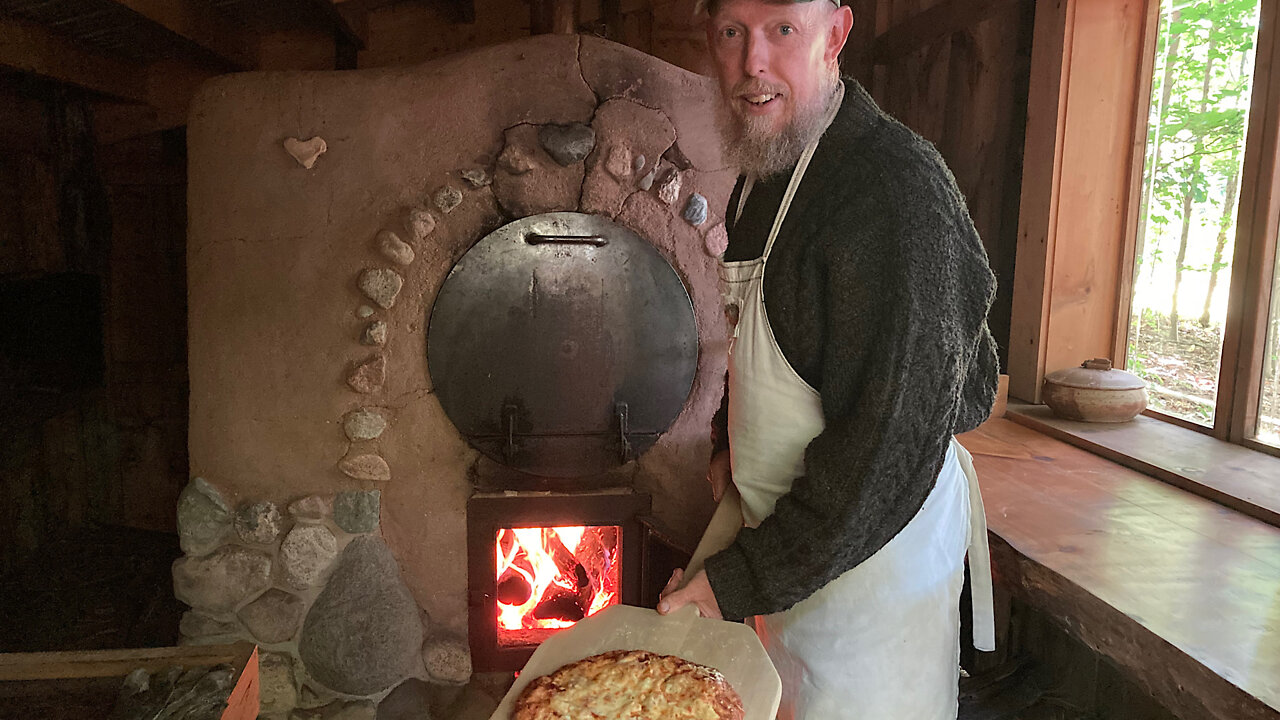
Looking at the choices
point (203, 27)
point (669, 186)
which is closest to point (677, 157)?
point (669, 186)

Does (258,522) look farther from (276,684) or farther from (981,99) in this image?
(981,99)

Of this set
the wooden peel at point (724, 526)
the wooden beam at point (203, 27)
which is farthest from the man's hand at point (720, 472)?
the wooden beam at point (203, 27)

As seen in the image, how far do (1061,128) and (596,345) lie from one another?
1.39 metres

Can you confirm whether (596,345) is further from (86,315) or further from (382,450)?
(86,315)

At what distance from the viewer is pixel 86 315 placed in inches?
127

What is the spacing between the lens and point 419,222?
2127 millimetres

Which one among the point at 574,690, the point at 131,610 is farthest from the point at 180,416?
the point at 574,690

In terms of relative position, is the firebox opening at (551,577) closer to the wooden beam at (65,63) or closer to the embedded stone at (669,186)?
the embedded stone at (669,186)

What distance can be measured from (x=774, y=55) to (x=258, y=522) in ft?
6.23

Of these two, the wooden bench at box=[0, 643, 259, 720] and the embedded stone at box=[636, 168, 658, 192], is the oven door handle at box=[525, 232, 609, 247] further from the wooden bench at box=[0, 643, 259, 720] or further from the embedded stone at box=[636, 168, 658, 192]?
the wooden bench at box=[0, 643, 259, 720]

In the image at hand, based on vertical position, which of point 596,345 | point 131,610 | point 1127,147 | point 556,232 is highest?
point 1127,147

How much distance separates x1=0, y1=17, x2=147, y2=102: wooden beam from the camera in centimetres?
229

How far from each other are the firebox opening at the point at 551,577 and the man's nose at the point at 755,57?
64.3 inches

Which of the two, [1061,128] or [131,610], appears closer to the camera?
[1061,128]
